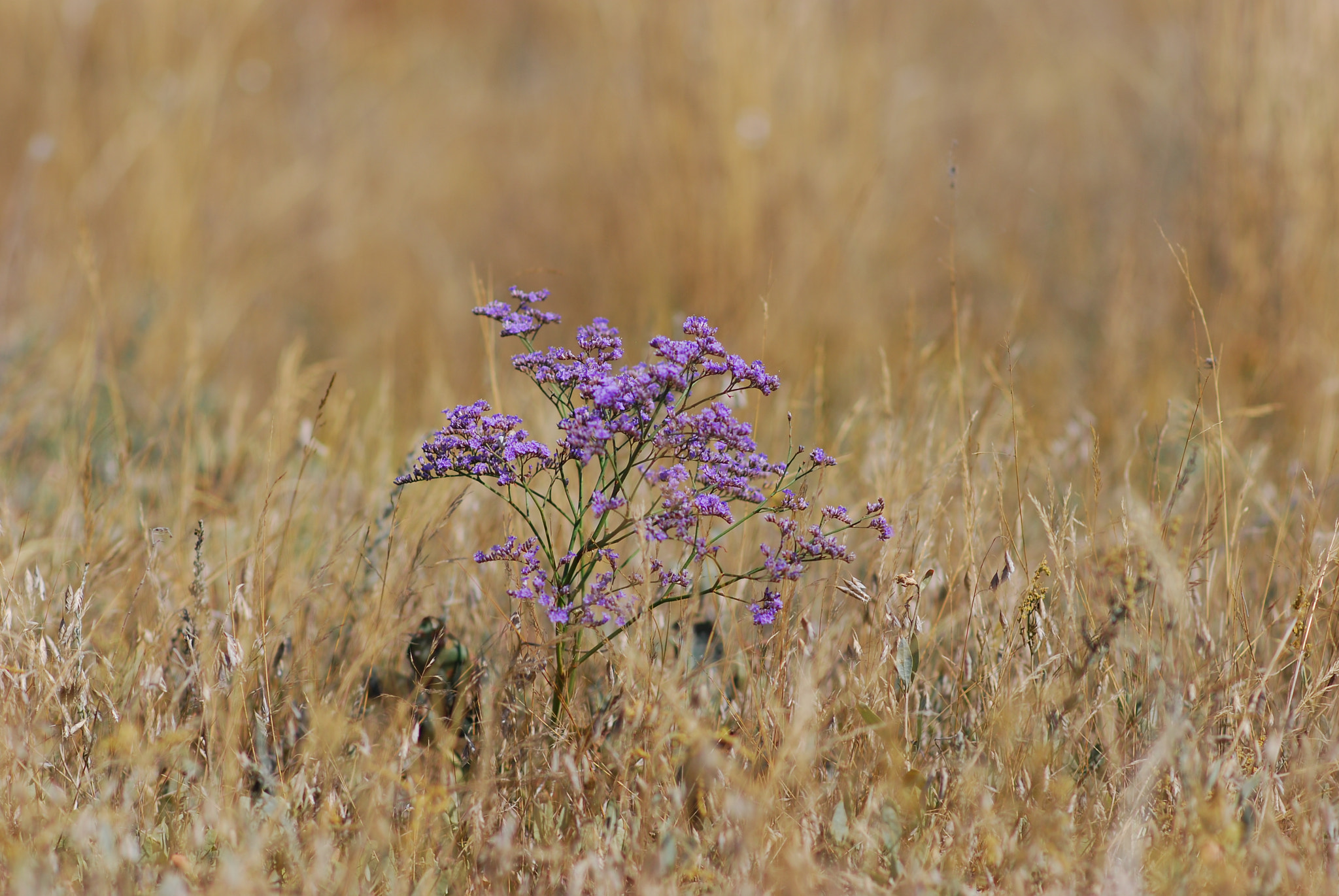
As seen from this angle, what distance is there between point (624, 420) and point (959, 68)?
253 inches

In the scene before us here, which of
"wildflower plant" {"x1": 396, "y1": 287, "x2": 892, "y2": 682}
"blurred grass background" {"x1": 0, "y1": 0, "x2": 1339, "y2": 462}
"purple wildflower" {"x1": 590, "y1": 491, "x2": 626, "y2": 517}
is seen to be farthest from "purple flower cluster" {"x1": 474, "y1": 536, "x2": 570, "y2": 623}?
"blurred grass background" {"x1": 0, "y1": 0, "x2": 1339, "y2": 462}

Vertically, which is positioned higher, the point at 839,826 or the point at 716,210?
the point at 716,210

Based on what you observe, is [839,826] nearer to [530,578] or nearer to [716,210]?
[530,578]

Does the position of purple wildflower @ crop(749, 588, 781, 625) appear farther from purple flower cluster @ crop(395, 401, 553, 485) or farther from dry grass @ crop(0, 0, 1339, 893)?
purple flower cluster @ crop(395, 401, 553, 485)

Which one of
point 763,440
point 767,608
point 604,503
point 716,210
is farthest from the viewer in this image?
point 716,210

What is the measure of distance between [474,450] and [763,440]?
128cm

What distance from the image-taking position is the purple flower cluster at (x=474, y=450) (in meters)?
1.38

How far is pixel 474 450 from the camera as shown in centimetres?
140

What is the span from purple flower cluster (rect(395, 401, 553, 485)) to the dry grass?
0.09 m

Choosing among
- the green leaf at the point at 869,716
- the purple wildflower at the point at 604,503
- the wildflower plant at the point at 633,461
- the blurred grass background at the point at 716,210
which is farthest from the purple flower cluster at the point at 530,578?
the blurred grass background at the point at 716,210

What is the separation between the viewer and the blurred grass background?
3098 millimetres

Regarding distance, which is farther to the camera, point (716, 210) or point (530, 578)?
point (716, 210)

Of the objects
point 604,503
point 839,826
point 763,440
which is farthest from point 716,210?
point 839,826

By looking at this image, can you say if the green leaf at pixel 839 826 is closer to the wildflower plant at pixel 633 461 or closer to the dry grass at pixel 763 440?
the dry grass at pixel 763 440
